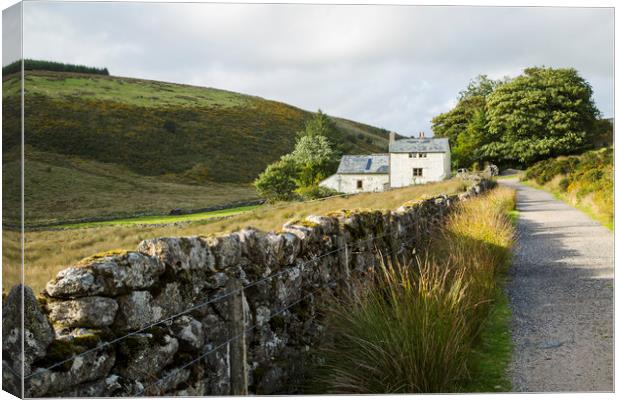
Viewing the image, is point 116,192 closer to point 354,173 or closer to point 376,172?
point 354,173

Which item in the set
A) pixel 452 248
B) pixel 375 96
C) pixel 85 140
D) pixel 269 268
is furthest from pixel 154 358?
pixel 85 140

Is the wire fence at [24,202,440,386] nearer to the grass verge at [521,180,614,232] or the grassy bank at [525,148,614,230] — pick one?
the grassy bank at [525,148,614,230]

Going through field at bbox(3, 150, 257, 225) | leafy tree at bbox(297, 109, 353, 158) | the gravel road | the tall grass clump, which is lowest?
the gravel road

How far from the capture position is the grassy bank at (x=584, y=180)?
1259 centimetres

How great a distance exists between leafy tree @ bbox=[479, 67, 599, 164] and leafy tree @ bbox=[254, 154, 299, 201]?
12.6m

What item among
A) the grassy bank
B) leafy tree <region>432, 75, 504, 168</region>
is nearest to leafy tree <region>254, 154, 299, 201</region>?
the grassy bank

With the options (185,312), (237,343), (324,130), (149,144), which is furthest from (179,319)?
(324,130)

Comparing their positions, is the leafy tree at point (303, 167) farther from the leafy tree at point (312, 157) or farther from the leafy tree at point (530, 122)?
the leafy tree at point (530, 122)

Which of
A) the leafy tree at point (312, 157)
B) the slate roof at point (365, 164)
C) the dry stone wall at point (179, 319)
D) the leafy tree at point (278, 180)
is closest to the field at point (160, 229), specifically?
the leafy tree at point (278, 180)

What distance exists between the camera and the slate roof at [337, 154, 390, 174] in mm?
10738

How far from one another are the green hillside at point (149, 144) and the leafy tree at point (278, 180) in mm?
205

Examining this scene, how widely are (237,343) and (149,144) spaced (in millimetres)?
7860

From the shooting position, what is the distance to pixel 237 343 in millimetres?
3170

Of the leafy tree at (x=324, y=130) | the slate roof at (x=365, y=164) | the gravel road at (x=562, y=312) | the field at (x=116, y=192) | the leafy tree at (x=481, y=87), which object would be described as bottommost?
the gravel road at (x=562, y=312)
